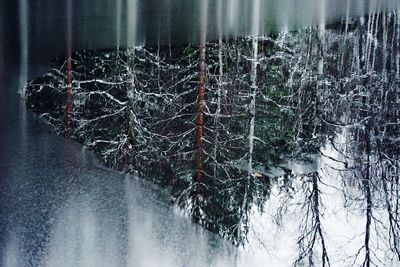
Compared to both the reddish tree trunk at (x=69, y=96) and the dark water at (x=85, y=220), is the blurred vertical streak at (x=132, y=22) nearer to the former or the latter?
the reddish tree trunk at (x=69, y=96)

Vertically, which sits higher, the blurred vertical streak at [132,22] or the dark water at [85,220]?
the blurred vertical streak at [132,22]

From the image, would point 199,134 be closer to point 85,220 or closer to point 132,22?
point 85,220

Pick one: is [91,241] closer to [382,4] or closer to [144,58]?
[144,58]

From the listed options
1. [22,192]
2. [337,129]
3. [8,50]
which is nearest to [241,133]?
[337,129]

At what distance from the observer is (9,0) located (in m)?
19.3

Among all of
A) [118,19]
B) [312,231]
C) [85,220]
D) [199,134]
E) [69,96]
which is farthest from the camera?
[118,19]

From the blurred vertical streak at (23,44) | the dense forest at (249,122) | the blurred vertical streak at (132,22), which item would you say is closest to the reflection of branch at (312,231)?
the dense forest at (249,122)

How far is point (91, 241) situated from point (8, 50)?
9216 mm

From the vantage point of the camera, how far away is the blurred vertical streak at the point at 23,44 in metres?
10.0

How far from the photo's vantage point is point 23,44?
12.7m

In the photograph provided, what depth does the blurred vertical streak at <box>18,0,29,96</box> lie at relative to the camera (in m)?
10.0

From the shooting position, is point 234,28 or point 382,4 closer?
point 234,28

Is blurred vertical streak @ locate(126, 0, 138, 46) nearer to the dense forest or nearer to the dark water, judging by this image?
the dense forest

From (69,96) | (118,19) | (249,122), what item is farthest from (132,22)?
(249,122)
